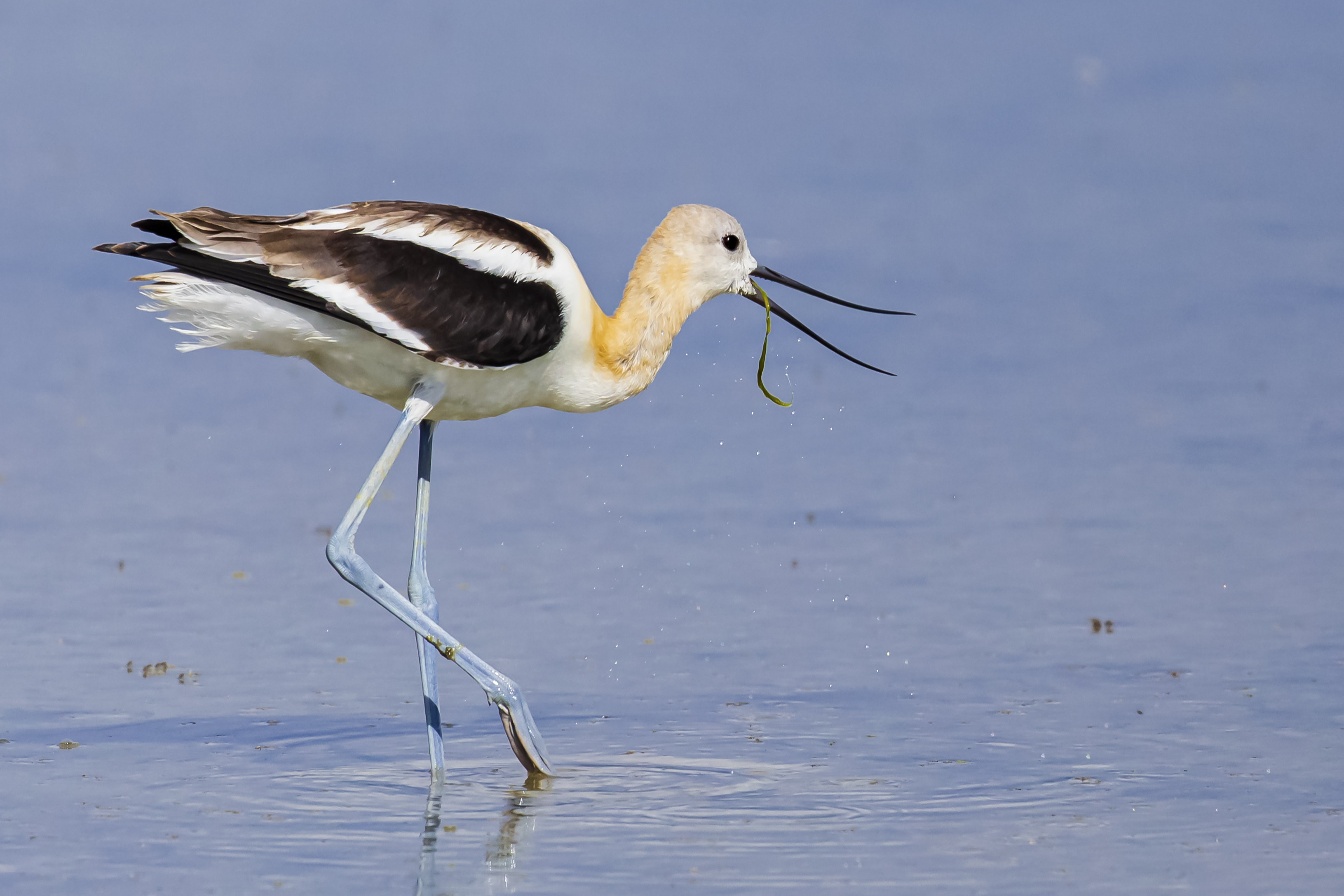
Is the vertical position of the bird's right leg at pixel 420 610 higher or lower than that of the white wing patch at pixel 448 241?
lower

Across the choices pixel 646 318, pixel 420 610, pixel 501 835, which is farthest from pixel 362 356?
pixel 501 835

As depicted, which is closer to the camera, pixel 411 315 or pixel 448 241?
pixel 411 315

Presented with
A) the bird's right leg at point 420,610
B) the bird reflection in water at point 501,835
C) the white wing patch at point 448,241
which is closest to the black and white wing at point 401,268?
the white wing patch at point 448,241

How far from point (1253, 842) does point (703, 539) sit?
15.5ft

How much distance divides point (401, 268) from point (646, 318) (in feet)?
3.70

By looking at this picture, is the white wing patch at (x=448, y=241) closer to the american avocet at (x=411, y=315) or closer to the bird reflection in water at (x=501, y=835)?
the american avocet at (x=411, y=315)

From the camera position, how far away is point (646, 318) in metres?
8.41

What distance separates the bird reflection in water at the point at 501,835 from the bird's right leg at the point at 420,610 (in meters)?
0.13

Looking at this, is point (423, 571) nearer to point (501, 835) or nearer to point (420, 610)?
point (420, 610)

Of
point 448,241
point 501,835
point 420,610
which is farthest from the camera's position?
point 420,610

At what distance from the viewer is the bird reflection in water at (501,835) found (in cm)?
645

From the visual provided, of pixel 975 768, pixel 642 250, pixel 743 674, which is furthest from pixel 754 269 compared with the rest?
pixel 975 768

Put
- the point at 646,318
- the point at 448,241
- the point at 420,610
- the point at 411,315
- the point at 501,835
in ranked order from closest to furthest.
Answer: the point at 501,835, the point at 411,315, the point at 448,241, the point at 420,610, the point at 646,318

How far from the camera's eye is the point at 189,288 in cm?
750
